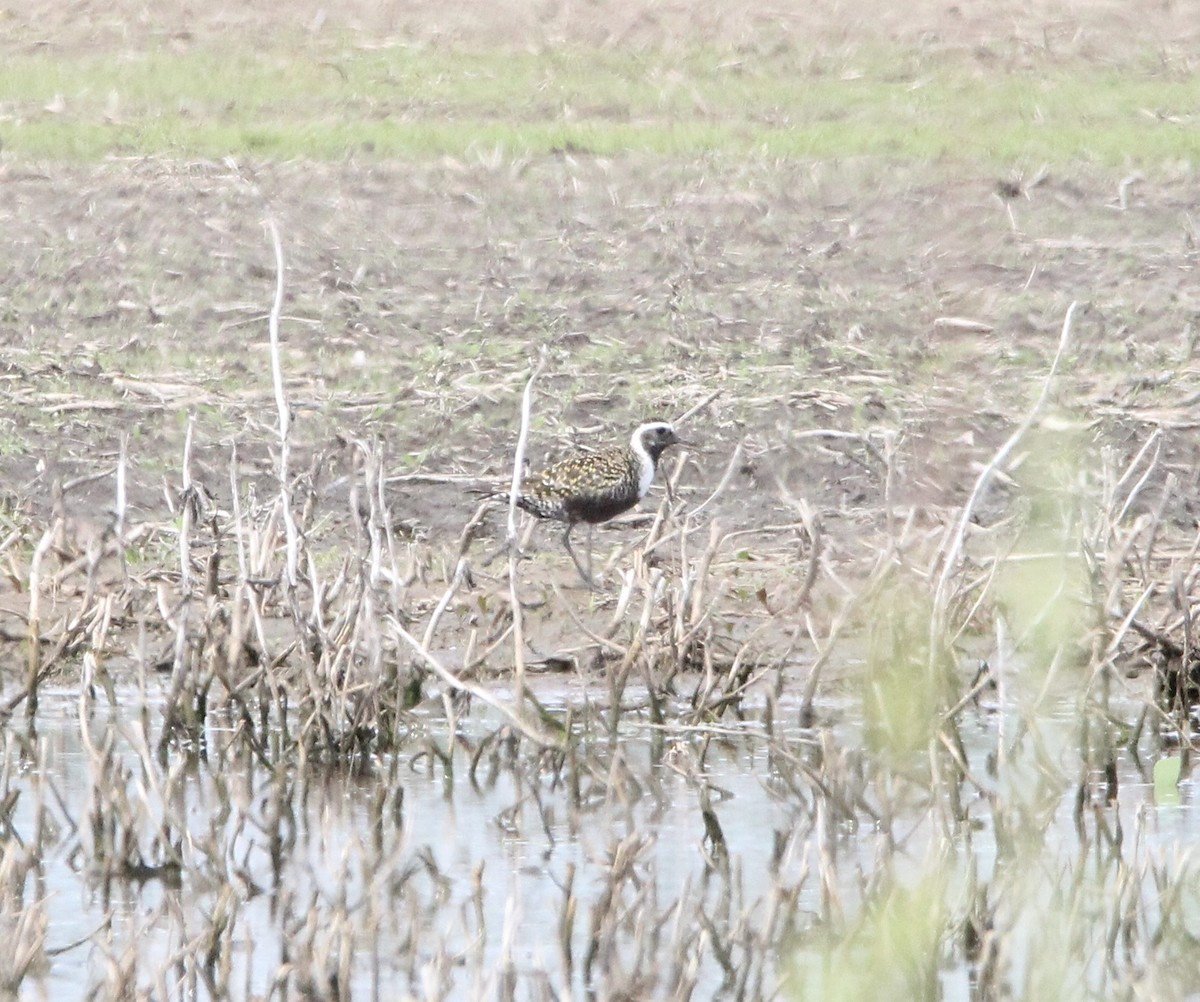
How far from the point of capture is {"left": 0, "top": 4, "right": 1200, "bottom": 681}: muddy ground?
9.48 metres

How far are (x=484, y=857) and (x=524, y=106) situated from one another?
12526mm

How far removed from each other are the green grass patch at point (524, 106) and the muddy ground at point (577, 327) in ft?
1.28

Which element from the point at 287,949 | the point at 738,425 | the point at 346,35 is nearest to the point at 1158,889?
the point at 287,949

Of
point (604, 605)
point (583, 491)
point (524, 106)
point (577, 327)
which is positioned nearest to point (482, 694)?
point (604, 605)

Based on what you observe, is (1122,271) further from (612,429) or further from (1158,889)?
(1158,889)

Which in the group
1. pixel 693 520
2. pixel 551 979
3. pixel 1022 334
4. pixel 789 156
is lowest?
pixel 551 979

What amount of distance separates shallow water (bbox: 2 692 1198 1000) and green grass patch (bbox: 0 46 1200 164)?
838cm

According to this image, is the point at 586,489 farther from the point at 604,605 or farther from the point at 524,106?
the point at 524,106

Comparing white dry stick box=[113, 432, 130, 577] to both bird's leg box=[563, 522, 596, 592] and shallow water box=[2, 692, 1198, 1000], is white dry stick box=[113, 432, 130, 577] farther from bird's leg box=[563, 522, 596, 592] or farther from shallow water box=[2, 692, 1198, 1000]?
bird's leg box=[563, 522, 596, 592]

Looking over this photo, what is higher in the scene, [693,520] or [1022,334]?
[1022,334]

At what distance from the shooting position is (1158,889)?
5.16m

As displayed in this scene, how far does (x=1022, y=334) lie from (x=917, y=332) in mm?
500

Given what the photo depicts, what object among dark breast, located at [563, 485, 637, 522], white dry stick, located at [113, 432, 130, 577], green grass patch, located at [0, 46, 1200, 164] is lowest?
dark breast, located at [563, 485, 637, 522]

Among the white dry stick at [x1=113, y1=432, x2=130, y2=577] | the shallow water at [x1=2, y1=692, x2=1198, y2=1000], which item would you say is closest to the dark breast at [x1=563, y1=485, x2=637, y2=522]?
the shallow water at [x1=2, y1=692, x2=1198, y2=1000]
